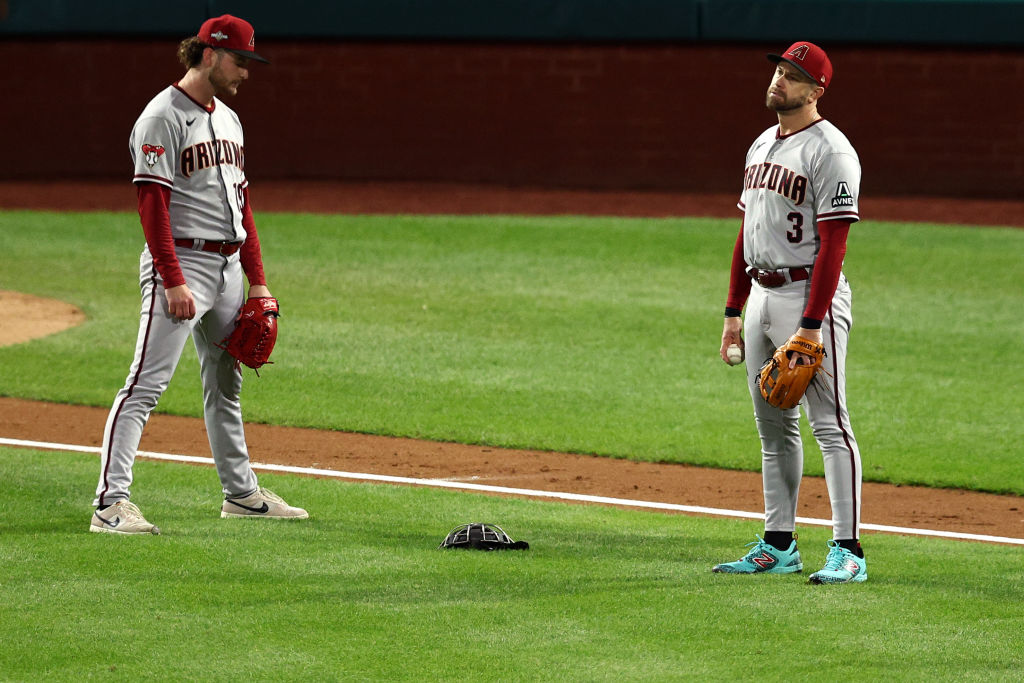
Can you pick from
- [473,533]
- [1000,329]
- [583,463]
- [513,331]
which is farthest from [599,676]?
[1000,329]

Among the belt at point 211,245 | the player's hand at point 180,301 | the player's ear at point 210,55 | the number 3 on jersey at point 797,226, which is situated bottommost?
the player's hand at point 180,301

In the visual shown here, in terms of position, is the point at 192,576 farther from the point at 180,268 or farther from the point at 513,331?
the point at 513,331

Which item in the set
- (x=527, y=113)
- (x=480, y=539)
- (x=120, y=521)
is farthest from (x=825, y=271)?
(x=527, y=113)

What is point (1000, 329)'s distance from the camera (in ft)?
38.6

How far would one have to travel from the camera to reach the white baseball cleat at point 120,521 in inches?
209

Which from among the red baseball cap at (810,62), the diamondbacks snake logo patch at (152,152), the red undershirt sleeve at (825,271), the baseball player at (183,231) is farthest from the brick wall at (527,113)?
the red undershirt sleeve at (825,271)

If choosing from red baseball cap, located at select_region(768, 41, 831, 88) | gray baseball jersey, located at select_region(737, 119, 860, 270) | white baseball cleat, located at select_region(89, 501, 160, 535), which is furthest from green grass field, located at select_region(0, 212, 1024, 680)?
red baseball cap, located at select_region(768, 41, 831, 88)

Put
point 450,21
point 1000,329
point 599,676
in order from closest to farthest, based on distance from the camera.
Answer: point 599,676 → point 1000,329 → point 450,21

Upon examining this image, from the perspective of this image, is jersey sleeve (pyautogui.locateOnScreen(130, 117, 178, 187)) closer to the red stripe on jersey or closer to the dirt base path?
the dirt base path

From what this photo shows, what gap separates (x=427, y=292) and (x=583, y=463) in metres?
5.71

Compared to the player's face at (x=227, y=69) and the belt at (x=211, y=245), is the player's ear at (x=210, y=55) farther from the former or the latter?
the belt at (x=211, y=245)

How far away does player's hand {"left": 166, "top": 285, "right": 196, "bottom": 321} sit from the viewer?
17.4 ft

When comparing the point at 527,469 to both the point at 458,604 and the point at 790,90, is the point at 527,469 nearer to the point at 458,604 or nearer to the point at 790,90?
the point at 458,604

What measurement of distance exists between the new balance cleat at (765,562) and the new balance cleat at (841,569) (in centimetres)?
16
